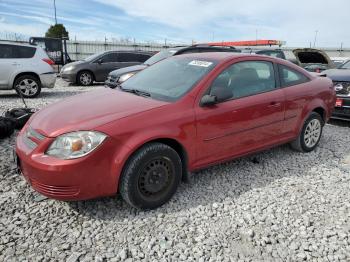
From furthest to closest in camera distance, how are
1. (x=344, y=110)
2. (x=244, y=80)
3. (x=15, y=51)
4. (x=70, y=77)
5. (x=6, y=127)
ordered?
1. (x=70, y=77)
2. (x=15, y=51)
3. (x=344, y=110)
4. (x=6, y=127)
5. (x=244, y=80)

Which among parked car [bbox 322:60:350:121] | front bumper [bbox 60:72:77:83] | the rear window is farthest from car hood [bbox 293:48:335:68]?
the rear window

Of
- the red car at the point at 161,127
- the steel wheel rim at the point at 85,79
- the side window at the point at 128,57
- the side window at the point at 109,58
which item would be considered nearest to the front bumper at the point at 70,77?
the steel wheel rim at the point at 85,79

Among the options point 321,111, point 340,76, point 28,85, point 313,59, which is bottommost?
point 321,111

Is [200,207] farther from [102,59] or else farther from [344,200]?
[102,59]

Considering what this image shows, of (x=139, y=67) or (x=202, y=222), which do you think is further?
(x=139, y=67)

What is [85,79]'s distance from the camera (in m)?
12.7

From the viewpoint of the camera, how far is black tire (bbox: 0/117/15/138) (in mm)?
4836

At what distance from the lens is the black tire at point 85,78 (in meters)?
12.6

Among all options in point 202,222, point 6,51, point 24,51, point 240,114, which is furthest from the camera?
point 24,51

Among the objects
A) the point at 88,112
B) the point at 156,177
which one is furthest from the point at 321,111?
the point at 88,112

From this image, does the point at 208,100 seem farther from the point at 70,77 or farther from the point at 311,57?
the point at 70,77

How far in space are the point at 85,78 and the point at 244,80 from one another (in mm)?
9855

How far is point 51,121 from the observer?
3133 millimetres

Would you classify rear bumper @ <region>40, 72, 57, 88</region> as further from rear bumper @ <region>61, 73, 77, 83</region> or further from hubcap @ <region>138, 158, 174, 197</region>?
hubcap @ <region>138, 158, 174, 197</region>
